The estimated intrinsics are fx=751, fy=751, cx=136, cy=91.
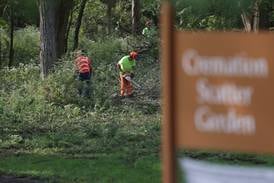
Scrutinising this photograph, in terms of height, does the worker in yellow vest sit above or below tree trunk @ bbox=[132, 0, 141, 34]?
below

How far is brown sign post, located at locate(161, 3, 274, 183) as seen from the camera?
14.4ft

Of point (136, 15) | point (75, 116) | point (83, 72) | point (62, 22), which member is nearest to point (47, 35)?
point (83, 72)

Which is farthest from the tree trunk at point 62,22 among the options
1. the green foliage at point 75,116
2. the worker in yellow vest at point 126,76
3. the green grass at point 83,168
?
the green grass at point 83,168

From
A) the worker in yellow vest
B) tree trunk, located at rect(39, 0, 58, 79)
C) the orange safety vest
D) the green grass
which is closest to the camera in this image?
the green grass

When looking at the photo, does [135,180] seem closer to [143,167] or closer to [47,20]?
[143,167]

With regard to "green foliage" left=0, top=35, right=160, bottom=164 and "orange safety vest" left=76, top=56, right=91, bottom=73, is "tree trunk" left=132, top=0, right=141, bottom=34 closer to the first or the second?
"green foliage" left=0, top=35, right=160, bottom=164

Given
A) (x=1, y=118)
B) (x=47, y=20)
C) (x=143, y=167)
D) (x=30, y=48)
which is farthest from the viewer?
(x=30, y=48)

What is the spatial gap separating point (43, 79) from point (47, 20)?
2.56m

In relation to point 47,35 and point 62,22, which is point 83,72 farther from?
point 62,22

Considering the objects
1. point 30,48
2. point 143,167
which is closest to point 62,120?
point 143,167

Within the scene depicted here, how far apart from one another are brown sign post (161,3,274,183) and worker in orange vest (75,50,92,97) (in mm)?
15940

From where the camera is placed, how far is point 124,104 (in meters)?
20.5

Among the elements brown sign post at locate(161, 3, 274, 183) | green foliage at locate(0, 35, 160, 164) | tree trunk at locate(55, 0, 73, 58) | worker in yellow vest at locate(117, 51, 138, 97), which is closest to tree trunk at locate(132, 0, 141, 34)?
tree trunk at locate(55, 0, 73, 58)

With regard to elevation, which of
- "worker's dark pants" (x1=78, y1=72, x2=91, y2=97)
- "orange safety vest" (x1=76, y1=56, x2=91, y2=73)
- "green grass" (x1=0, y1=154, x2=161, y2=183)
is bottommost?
"green grass" (x1=0, y1=154, x2=161, y2=183)
